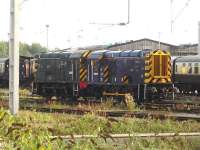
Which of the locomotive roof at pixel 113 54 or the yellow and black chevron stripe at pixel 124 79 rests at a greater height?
the locomotive roof at pixel 113 54

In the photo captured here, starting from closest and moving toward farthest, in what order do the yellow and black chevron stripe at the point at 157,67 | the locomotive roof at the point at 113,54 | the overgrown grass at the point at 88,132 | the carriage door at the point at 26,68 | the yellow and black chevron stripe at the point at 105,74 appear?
the overgrown grass at the point at 88,132, the yellow and black chevron stripe at the point at 157,67, the locomotive roof at the point at 113,54, the yellow and black chevron stripe at the point at 105,74, the carriage door at the point at 26,68

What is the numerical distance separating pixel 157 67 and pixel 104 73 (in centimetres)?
284

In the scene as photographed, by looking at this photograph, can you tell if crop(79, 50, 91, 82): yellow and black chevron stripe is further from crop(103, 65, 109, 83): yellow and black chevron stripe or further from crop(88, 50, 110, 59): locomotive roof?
crop(103, 65, 109, 83): yellow and black chevron stripe

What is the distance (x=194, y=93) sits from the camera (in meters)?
37.0

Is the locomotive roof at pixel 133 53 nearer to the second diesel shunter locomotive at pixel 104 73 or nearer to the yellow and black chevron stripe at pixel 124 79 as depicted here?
the second diesel shunter locomotive at pixel 104 73

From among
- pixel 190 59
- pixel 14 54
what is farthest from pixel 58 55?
pixel 14 54

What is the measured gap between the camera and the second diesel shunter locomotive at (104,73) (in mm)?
28188

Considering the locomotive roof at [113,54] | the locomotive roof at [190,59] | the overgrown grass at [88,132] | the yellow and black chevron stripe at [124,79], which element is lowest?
the overgrown grass at [88,132]

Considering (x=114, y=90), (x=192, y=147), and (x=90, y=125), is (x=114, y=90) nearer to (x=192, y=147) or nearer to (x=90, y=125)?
(x=90, y=125)

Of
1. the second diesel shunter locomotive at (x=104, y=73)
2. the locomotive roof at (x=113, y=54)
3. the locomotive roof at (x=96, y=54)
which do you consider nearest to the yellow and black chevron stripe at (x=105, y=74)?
the second diesel shunter locomotive at (x=104, y=73)

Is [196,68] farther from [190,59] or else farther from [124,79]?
[124,79]

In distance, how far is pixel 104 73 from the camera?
29.6 m

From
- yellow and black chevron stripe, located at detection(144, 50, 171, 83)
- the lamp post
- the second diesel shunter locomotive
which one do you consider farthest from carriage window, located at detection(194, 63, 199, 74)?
the lamp post

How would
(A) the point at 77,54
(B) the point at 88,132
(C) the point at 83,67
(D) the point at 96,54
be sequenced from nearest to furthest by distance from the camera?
(B) the point at 88,132 → (D) the point at 96,54 → (C) the point at 83,67 → (A) the point at 77,54
